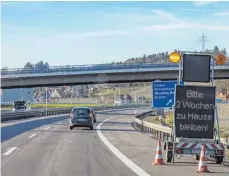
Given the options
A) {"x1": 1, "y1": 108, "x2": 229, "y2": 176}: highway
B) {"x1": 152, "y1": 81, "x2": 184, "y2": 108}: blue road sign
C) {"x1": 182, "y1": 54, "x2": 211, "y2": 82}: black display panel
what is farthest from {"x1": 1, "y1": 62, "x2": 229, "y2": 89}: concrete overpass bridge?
{"x1": 182, "y1": 54, "x2": 211, "y2": 82}: black display panel

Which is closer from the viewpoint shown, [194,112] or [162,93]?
[194,112]

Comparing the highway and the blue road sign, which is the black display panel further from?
the blue road sign

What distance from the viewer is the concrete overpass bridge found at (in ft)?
221

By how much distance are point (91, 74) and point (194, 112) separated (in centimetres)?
5340

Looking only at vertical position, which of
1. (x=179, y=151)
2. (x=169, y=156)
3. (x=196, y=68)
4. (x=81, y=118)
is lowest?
(x=81, y=118)

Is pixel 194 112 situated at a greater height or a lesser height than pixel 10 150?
greater

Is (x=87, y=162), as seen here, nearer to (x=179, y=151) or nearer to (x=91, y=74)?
(x=179, y=151)

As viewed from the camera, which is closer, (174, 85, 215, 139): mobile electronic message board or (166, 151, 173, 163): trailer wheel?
(166, 151, 173, 163): trailer wheel

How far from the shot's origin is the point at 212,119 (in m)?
16.0

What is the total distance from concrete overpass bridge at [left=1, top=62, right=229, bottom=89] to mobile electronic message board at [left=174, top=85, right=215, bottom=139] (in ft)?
164

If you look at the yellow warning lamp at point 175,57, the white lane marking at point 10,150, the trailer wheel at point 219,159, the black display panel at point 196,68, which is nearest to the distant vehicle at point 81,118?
the white lane marking at point 10,150

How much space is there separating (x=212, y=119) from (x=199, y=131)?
57 centimetres

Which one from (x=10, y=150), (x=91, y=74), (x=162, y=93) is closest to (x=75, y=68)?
(x=91, y=74)

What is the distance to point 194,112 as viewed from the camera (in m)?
16.0
